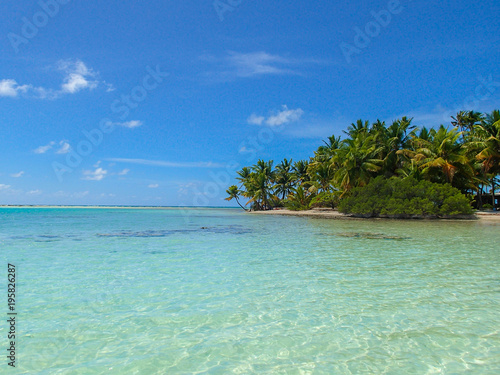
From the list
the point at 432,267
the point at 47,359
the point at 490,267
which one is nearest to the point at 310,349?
the point at 47,359

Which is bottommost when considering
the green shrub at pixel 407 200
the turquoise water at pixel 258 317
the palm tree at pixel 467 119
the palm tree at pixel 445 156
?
the turquoise water at pixel 258 317

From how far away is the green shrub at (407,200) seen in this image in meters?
24.9

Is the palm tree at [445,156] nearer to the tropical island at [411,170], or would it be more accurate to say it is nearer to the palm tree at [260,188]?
the tropical island at [411,170]

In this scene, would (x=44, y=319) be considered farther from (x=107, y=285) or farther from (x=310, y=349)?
(x=310, y=349)

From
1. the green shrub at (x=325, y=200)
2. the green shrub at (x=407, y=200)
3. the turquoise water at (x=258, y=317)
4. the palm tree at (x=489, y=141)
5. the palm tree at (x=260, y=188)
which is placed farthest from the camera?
the palm tree at (x=260, y=188)

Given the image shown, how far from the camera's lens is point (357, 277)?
607 centimetres

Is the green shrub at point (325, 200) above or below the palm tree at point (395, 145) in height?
below

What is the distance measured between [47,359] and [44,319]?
4.08ft

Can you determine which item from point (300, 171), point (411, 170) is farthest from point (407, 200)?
point (300, 171)

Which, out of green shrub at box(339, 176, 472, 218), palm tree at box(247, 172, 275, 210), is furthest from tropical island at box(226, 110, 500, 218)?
palm tree at box(247, 172, 275, 210)

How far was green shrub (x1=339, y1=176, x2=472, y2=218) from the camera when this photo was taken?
24.9 meters


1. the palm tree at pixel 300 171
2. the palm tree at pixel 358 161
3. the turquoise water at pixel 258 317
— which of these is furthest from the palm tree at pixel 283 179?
the turquoise water at pixel 258 317

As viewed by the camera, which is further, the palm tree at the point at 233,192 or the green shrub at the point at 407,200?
the palm tree at the point at 233,192

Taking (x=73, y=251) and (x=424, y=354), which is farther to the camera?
(x=73, y=251)
